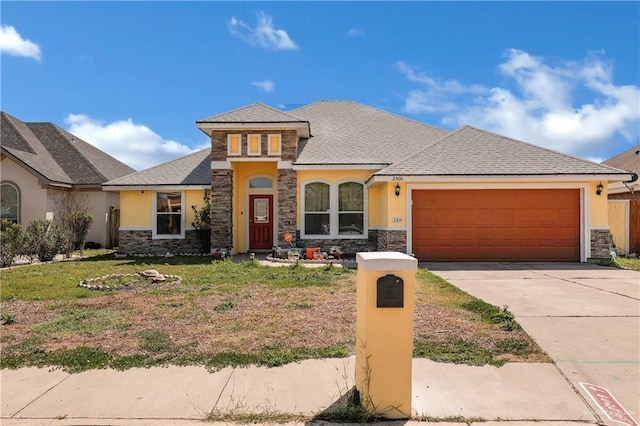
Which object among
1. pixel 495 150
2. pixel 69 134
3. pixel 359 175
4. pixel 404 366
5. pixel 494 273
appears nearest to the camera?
pixel 404 366

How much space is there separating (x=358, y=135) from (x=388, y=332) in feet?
47.2

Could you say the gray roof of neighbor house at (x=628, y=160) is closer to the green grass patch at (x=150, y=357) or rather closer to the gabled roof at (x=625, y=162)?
the gabled roof at (x=625, y=162)

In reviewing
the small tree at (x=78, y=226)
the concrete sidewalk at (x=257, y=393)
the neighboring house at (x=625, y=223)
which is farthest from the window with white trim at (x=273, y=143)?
the neighboring house at (x=625, y=223)

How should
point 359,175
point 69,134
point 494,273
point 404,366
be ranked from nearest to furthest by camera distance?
point 404,366
point 494,273
point 359,175
point 69,134

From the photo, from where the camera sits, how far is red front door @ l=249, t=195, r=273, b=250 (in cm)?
1627

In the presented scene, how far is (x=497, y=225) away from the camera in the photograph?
13258mm

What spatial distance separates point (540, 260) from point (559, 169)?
9.58ft

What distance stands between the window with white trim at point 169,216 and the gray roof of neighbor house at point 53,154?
548cm

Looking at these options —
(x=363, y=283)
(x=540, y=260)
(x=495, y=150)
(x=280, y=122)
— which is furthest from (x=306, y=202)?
(x=363, y=283)

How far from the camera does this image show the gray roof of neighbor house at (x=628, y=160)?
2183cm

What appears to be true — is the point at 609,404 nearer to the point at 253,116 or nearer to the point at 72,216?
the point at 253,116

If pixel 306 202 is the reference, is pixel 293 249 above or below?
below

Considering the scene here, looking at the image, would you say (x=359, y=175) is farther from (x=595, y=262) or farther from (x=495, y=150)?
(x=595, y=262)

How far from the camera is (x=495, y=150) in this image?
1400 centimetres
